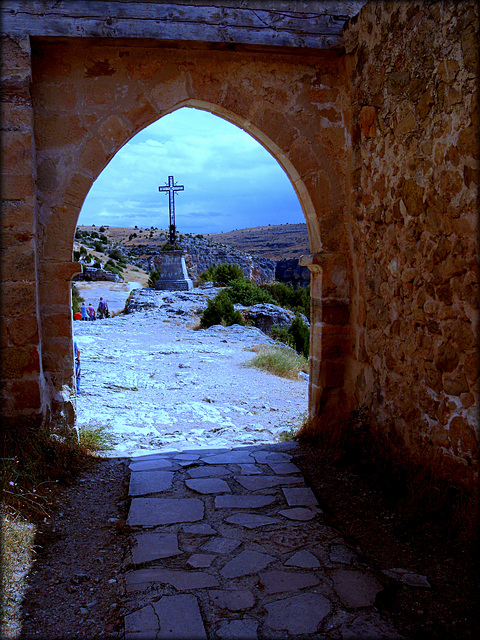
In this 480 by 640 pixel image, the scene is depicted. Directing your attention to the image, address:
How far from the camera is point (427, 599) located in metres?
2.21

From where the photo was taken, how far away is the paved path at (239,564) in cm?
209

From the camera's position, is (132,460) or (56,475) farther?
(132,460)

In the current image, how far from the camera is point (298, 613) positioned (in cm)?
215

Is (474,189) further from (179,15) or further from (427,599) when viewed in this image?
(179,15)

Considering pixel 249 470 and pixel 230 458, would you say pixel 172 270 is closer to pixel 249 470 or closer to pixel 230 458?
pixel 230 458

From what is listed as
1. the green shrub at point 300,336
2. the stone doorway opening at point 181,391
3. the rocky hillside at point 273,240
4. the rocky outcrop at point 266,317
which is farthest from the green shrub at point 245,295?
the rocky hillside at point 273,240

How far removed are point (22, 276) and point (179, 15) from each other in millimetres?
2333

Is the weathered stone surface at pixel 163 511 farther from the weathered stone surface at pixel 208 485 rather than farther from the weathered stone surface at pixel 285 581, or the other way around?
the weathered stone surface at pixel 285 581

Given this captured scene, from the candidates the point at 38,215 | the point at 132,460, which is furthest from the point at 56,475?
the point at 38,215

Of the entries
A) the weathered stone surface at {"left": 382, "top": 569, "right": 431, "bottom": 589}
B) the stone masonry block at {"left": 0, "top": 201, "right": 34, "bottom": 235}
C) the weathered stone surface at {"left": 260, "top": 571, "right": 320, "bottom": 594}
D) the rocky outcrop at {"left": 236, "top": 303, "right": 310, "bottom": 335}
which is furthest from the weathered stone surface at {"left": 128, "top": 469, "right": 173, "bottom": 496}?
the rocky outcrop at {"left": 236, "top": 303, "right": 310, "bottom": 335}

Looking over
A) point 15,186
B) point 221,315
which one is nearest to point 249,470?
point 15,186

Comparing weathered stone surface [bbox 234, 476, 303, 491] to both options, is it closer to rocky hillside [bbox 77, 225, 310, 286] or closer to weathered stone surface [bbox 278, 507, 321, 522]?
weathered stone surface [bbox 278, 507, 321, 522]

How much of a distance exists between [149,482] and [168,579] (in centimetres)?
120

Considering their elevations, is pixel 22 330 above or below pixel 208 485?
above
